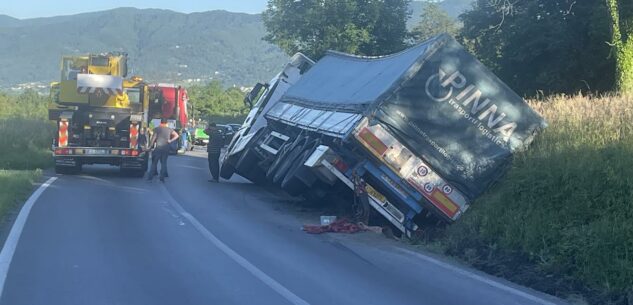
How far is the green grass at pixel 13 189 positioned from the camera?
562 inches

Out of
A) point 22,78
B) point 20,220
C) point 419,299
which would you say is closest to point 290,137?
point 20,220

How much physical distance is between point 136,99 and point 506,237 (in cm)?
1505

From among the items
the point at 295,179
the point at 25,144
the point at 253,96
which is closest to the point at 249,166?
the point at 295,179

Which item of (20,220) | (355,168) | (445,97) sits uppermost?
(445,97)

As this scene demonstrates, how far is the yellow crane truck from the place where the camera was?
22.2 meters

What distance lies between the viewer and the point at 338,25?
4031 cm

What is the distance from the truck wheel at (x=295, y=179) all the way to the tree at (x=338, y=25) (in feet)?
82.1

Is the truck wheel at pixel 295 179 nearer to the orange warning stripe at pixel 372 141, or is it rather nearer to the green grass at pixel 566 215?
the orange warning stripe at pixel 372 141

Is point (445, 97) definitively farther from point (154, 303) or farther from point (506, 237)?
point (154, 303)

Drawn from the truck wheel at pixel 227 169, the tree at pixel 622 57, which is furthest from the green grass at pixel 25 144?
the tree at pixel 622 57

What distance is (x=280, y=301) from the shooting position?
7941 millimetres

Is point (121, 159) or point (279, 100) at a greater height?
point (279, 100)

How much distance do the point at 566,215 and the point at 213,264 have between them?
14.5 feet

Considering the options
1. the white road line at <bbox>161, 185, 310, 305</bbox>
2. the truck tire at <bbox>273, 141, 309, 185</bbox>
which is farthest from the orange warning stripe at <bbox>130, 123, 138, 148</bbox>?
the white road line at <bbox>161, 185, 310, 305</bbox>
